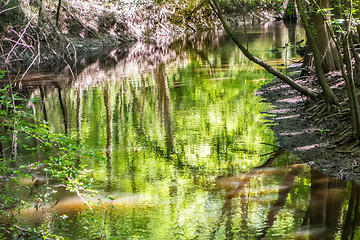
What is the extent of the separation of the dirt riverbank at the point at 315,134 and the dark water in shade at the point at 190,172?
369 mm

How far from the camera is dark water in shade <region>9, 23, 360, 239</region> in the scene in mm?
7461

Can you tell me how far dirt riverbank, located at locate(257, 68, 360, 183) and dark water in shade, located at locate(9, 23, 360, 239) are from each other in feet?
1.21

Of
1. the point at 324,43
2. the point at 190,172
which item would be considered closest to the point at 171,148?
the point at 190,172

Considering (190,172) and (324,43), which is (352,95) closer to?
(190,172)

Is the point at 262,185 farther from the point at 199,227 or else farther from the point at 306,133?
the point at 306,133

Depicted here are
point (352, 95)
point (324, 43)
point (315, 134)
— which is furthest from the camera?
point (324, 43)

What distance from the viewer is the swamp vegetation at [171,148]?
21.1ft

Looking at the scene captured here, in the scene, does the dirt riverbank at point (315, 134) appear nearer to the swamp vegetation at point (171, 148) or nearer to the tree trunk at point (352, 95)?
the swamp vegetation at point (171, 148)

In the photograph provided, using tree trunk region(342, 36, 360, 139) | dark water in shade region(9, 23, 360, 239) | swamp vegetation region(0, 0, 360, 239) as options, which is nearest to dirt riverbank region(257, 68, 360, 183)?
swamp vegetation region(0, 0, 360, 239)

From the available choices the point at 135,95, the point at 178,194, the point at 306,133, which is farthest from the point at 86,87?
the point at 178,194

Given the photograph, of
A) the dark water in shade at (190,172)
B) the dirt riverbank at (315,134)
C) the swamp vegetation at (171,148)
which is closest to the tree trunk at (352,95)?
the swamp vegetation at (171,148)

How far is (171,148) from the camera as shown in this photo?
11930mm

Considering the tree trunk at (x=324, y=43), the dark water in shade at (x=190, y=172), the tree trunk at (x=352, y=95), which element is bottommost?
the dark water in shade at (x=190, y=172)

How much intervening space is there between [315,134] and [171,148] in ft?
11.6
